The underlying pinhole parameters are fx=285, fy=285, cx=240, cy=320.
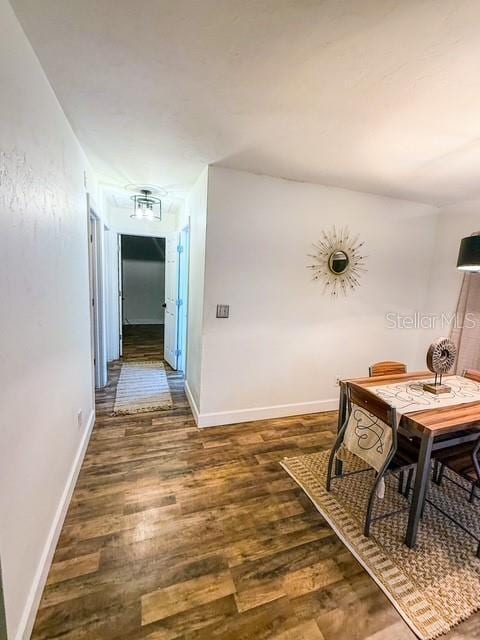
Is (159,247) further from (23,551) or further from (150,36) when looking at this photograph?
(23,551)

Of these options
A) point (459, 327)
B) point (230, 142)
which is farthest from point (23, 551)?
point (459, 327)

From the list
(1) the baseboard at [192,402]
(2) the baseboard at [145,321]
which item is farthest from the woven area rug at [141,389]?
(2) the baseboard at [145,321]

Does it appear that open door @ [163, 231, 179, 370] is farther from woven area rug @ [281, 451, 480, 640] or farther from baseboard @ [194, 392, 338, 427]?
woven area rug @ [281, 451, 480, 640]

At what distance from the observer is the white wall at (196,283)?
2725 mm

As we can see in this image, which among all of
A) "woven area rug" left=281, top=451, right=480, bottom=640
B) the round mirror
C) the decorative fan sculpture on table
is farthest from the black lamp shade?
"woven area rug" left=281, top=451, right=480, bottom=640

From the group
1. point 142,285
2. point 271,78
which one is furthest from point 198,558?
point 142,285

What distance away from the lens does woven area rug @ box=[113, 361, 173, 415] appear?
318cm

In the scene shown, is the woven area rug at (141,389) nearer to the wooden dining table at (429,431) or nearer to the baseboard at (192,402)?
the baseboard at (192,402)

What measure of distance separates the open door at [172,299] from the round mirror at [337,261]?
222 centimetres

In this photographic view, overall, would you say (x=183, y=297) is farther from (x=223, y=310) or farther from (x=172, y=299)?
(x=223, y=310)

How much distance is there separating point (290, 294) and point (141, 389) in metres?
2.23

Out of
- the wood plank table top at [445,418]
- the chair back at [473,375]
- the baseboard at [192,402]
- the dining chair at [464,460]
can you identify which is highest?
the chair back at [473,375]

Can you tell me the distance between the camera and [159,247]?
7.39 meters

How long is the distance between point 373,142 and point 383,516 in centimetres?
246
